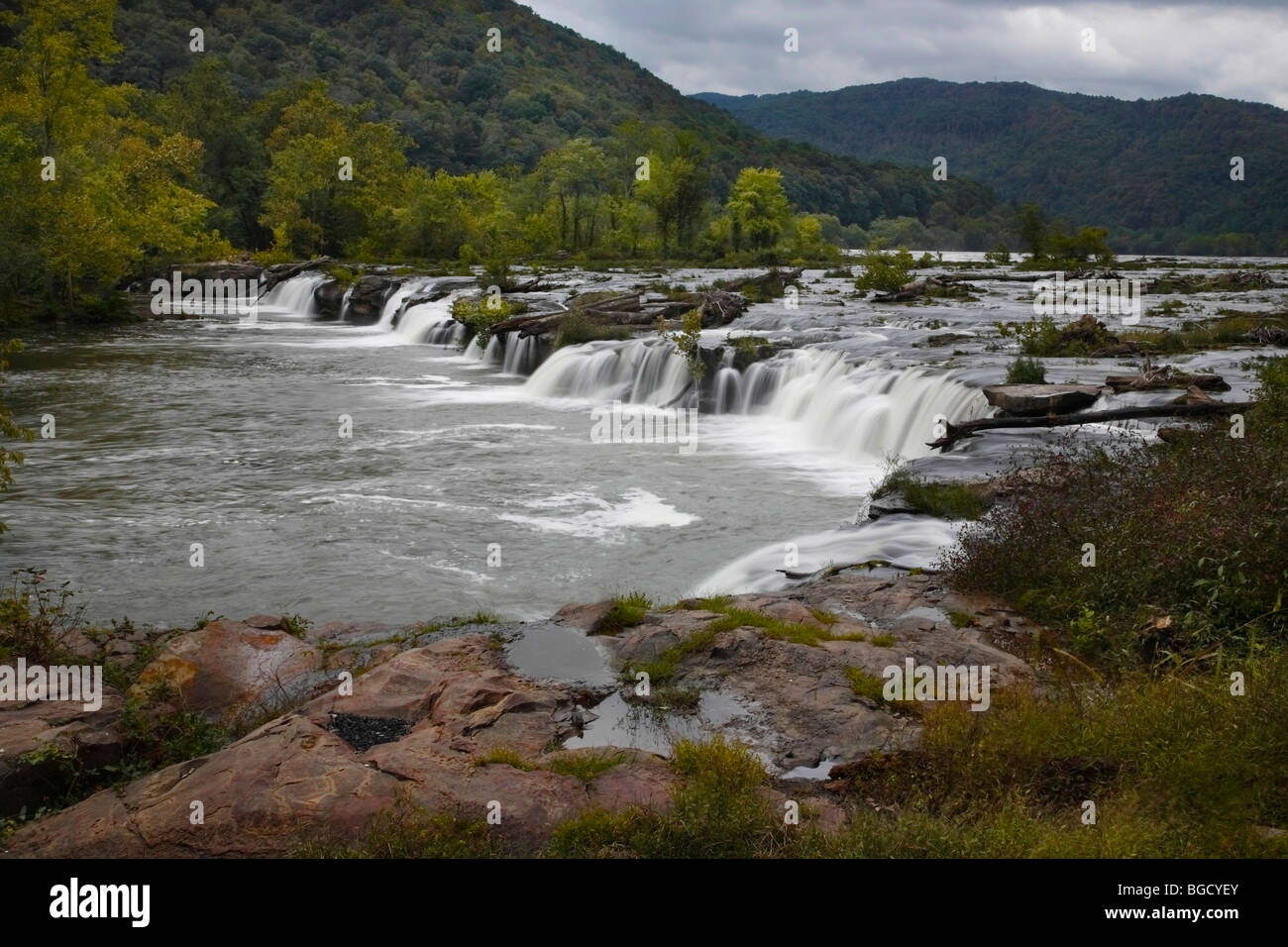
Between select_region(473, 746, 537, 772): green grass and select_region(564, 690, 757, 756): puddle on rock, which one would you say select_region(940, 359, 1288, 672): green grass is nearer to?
select_region(564, 690, 757, 756): puddle on rock

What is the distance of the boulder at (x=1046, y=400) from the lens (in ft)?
55.6

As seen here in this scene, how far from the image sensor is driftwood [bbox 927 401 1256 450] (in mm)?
15188

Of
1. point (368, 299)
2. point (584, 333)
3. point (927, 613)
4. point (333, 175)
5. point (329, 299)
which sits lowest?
point (927, 613)

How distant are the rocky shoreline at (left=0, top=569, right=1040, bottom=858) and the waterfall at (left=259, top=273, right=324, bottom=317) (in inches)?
1755

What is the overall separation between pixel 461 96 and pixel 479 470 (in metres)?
169

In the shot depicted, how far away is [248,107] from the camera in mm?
100312

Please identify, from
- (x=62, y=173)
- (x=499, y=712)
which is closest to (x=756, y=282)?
(x=62, y=173)

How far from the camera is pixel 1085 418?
53.3ft

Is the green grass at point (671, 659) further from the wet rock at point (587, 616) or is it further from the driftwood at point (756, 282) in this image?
the driftwood at point (756, 282)

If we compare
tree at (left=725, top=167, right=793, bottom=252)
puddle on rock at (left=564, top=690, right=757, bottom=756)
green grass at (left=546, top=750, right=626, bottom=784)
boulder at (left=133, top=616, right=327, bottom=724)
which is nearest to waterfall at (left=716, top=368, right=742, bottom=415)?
boulder at (left=133, top=616, right=327, bottom=724)

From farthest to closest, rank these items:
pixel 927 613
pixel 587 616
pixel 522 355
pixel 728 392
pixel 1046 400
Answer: pixel 522 355, pixel 728 392, pixel 1046 400, pixel 587 616, pixel 927 613

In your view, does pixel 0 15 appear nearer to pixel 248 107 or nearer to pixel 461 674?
pixel 461 674

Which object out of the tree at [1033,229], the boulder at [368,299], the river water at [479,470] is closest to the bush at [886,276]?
the river water at [479,470]

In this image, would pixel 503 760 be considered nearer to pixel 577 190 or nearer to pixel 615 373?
pixel 615 373
